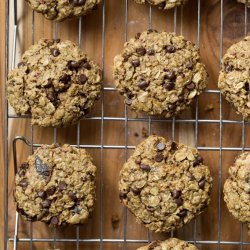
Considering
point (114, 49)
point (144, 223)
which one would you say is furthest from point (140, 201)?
point (114, 49)

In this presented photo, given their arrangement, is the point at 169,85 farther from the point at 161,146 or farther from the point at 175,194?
the point at 175,194

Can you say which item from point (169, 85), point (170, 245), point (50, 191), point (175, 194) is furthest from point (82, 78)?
point (170, 245)

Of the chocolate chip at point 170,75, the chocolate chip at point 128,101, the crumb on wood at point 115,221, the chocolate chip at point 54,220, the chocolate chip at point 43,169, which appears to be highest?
the chocolate chip at point 170,75

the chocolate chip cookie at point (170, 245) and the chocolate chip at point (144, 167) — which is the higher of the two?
the chocolate chip at point (144, 167)

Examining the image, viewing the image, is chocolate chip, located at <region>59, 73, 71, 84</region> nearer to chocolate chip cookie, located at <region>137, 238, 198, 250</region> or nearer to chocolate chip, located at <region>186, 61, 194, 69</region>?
chocolate chip, located at <region>186, 61, 194, 69</region>

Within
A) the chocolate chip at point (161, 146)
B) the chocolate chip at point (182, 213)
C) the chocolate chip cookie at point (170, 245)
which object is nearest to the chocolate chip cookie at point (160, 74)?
the chocolate chip at point (161, 146)

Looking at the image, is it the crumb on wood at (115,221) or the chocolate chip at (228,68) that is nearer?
the chocolate chip at (228,68)

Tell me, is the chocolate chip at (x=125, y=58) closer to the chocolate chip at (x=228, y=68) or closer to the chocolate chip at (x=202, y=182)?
the chocolate chip at (x=228, y=68)
